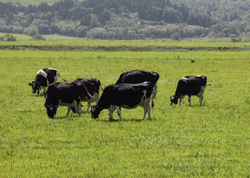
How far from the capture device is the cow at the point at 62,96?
21844 millimetres

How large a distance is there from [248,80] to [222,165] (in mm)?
33070

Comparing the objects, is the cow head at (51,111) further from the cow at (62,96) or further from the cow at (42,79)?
the cow at (42,79)

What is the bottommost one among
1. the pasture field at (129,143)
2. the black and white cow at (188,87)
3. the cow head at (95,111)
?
the pasture field at (129,143)

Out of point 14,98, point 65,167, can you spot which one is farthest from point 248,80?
point 65,167

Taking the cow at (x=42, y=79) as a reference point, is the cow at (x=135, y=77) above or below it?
above

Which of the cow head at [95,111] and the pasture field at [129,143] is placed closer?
the pasture field at [129,143]

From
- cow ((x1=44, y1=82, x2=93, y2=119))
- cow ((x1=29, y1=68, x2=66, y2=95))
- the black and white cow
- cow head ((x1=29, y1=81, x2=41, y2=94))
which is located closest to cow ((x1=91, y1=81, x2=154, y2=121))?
cow ((x1=44, y1=82, x2=93, y2=119))

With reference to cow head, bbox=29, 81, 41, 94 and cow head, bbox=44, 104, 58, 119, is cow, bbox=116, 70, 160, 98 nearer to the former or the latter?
cow head, bbox=44, 104, 58, 119

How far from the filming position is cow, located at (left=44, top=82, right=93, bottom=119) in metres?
21.8

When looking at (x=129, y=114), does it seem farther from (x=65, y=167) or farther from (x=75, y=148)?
(x=65, y=167)

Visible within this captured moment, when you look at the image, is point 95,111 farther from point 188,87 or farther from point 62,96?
point 188,87

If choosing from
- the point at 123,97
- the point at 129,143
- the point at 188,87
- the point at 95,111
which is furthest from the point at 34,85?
the point at 129,143

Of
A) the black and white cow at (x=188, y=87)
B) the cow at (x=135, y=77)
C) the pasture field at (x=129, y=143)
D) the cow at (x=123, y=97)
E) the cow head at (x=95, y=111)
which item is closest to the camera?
the pasture field at (x=129, y=143)

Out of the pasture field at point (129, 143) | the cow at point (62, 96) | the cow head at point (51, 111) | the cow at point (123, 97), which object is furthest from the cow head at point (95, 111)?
the cow head at point (51, 111)
